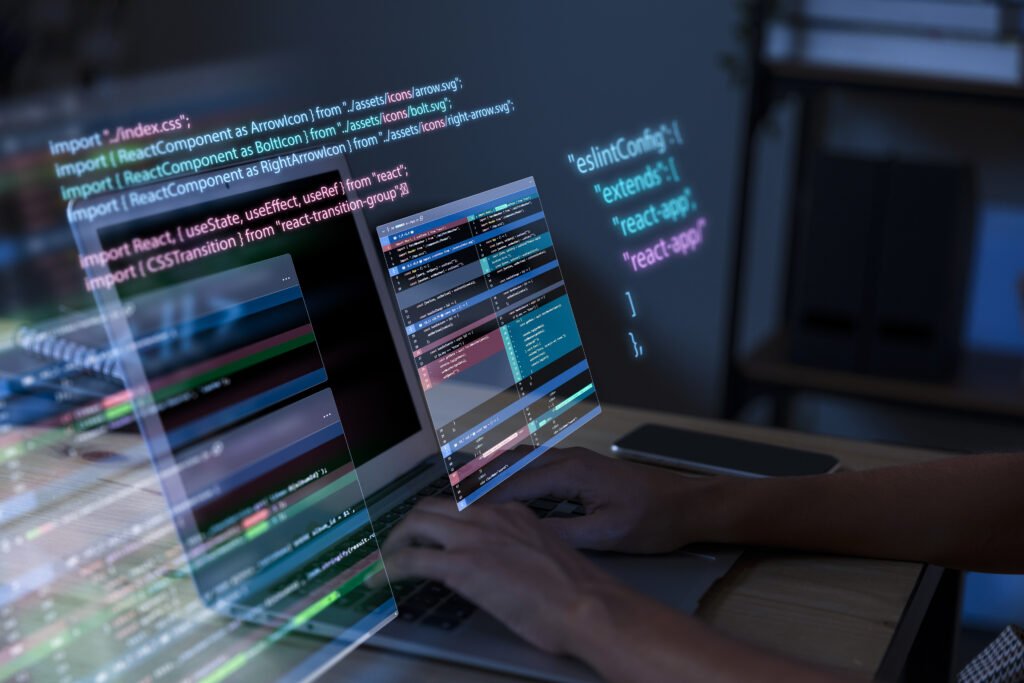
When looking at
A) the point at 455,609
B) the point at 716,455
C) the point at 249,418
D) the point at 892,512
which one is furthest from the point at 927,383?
the point at 249,418

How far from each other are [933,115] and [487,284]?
1.64 meters

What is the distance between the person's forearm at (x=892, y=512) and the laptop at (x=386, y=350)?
5 centimetres

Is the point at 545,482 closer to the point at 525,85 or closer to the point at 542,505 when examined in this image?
the point at 542,505

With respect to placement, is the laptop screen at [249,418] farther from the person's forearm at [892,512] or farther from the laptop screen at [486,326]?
the person's forearm at [892,512]

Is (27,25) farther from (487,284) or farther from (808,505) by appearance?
(808,505)

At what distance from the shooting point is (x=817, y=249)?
6.50 feet

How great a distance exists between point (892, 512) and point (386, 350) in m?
0.46

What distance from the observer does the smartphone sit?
1059mm

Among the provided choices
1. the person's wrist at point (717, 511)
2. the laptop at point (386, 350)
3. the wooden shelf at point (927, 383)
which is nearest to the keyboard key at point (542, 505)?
the laptop at point (386, 350)

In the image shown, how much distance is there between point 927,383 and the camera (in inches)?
78.6

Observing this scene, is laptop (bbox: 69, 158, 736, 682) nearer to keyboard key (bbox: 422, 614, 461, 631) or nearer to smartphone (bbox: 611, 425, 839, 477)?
keyboard key (bbox: 422, 614, 461, 631)

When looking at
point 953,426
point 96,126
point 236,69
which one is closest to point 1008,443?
point 953,426

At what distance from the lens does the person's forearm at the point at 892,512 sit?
0.90 metres

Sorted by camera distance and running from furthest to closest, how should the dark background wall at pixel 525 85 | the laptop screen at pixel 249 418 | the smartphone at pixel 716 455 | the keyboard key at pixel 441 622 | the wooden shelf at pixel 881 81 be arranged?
1. the wooden shelf at pixel 881 81
2. the smartphone at pixel 716 455
3. the dark background wall at pixel 525 85
4. the keyboard key at pixel 441 622
5. the laptop screen at pixel 249 418
